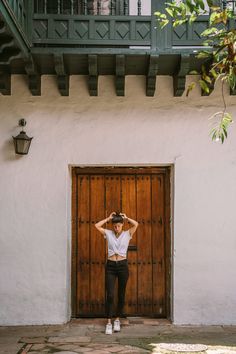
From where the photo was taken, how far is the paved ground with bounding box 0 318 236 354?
6.69 m

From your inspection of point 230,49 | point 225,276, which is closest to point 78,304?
point 225,276

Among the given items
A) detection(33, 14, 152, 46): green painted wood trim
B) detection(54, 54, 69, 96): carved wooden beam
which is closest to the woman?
detection(54, 54, 69, 96): carved wooden beam

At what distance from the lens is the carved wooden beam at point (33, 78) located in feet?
25.2

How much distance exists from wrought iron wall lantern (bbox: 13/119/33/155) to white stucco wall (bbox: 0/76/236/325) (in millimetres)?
114

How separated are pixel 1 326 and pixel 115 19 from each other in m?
4.91

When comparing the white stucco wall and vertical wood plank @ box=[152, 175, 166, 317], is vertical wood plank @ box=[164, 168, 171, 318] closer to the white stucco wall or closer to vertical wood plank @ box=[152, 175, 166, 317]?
vertical wood plank @ box=[152, 175, 166, 317]

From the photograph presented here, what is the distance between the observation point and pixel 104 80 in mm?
8367

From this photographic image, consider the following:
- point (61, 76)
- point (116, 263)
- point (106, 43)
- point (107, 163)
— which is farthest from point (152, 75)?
point (116, 263)

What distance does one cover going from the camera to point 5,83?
816 cm

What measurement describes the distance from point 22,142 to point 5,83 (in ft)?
3.11

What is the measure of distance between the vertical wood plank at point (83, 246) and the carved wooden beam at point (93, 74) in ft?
4.65

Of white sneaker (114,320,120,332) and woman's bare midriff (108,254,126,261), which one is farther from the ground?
woman's bare midriff (108,254,126,261)

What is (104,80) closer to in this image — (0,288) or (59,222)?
(59,222)

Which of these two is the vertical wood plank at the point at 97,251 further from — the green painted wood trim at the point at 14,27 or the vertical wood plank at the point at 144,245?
the green painted wood trim at the point at 14,27
